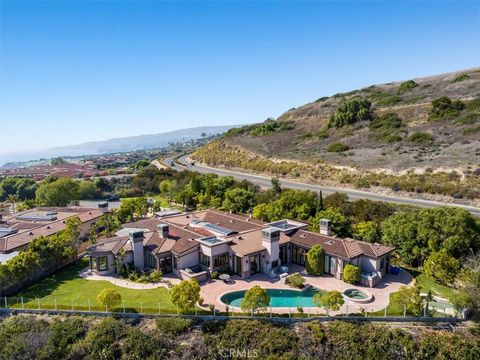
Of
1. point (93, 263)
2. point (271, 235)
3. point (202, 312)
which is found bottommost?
point (202, 312)

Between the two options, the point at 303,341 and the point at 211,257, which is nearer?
the point at 303,341

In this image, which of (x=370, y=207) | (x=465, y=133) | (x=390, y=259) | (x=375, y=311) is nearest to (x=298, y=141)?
(x=465, y=133)

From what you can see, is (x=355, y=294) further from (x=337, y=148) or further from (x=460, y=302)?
(x=337, y=148)

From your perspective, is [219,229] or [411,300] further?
[219,229]

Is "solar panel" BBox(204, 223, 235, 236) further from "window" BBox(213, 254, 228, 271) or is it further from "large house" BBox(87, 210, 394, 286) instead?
"window" BBox(213, 254, 228, 271)

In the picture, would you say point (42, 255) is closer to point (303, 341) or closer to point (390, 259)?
point (303, 341)

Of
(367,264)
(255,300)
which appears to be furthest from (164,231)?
(367,264)
